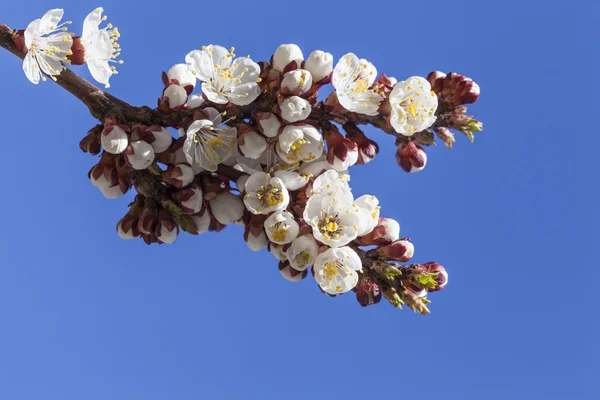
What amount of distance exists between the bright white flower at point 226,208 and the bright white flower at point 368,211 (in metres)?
0.68

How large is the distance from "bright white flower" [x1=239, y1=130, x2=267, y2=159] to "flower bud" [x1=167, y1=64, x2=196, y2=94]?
1.74 ft

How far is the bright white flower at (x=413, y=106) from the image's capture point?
3910mm

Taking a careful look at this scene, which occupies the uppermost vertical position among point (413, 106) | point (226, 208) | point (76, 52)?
point (413, 106)

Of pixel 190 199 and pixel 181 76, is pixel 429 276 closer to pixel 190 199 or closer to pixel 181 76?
pixel 190 199

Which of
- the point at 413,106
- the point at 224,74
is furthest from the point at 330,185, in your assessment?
the point at 224,74

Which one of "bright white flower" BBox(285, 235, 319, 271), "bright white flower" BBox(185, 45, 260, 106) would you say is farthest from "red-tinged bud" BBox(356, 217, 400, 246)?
"bright white flower" BBox(185, 45, 260, 106)

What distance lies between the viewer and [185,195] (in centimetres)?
398

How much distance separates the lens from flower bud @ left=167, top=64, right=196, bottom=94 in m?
4.16

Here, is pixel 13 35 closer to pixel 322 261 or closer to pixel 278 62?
pixel 278 62

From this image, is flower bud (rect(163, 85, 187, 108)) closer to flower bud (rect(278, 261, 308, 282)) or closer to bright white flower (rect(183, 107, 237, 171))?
bright white flower (rect(183, 107, 237, 171))

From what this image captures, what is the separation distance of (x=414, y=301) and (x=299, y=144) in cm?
105

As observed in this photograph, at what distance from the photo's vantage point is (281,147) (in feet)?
12.6

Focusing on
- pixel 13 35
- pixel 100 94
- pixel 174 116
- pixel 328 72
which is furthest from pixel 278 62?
pixel 13 35

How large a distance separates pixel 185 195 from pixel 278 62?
912 mm
